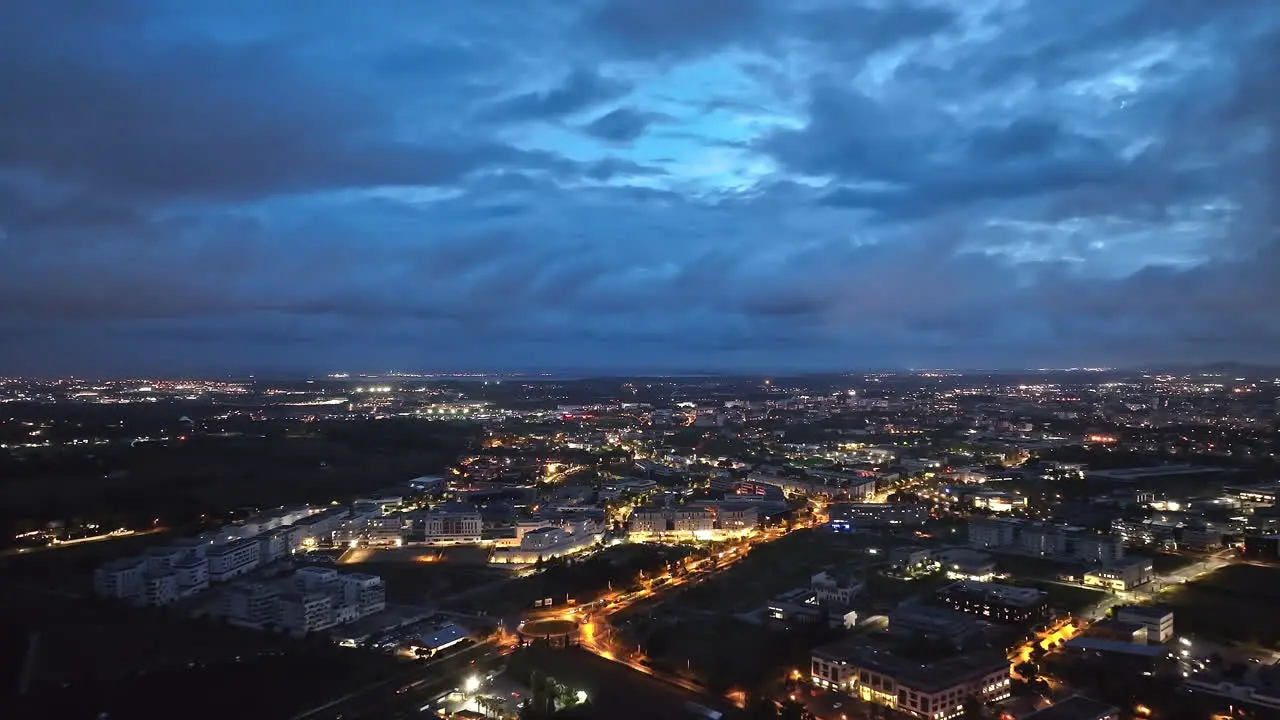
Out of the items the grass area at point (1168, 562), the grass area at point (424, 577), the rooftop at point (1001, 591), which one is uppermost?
the rooftop at point (1001, 591)

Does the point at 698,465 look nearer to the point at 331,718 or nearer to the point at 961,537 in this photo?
the point at 961,537

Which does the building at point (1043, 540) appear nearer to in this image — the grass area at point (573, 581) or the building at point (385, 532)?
the grass area at point (573, 581)

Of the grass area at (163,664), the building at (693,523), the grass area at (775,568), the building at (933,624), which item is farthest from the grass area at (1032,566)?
the grass area at (163,664)

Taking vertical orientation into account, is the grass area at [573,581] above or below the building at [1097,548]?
below

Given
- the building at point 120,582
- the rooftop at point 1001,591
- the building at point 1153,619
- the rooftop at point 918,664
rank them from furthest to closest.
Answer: the building at point 120,582, the rooftop at point 1001,591, the building at point 1153,619, the rooftop at point 918,664

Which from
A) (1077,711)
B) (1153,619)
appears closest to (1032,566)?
(1153,619)

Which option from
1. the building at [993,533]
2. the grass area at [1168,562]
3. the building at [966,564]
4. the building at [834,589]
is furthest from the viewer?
the building at [993,533]

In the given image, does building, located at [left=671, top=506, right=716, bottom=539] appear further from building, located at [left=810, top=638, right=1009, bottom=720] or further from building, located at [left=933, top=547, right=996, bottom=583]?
building, located at [left=810, top=638, right=1009, bottom=720]
